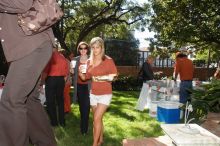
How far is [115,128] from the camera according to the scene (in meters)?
8.99

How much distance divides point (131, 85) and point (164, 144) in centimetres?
1906

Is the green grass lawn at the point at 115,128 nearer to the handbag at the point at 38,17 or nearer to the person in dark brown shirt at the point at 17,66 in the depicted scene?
the person in dark brown shirt at the point at 17,66

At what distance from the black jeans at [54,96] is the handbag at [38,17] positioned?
571 cm

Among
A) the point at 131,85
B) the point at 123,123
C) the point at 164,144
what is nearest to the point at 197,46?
the point at 131,85

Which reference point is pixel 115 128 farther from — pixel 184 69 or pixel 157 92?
pixel 184 69

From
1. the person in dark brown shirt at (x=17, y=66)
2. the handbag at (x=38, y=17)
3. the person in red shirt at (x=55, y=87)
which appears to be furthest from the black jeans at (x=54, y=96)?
the handbag at (x=38, y=17)

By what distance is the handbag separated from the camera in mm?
3322

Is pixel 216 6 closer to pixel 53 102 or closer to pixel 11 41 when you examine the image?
pixel 53 102

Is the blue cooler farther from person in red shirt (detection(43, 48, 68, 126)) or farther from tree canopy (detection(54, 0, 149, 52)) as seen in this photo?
tree canopy (detection(54, 0, 149, 52))

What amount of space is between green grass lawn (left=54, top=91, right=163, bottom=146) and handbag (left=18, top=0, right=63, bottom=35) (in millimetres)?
4040

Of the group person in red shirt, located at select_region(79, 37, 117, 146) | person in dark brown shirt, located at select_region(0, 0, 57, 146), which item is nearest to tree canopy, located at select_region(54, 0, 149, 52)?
person in red shirt, located at select_region(79, 37, 117, 146)

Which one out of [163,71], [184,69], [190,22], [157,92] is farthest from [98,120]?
[163,71]

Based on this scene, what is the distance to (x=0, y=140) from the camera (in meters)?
3.34

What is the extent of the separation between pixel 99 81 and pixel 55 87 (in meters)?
2.47
